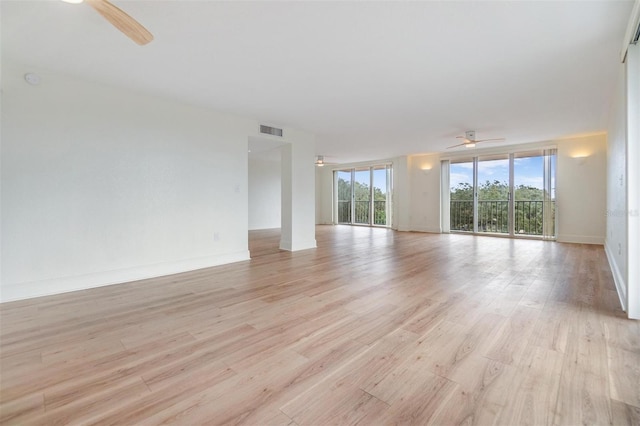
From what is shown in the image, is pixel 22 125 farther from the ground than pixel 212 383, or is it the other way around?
pixel 22 125

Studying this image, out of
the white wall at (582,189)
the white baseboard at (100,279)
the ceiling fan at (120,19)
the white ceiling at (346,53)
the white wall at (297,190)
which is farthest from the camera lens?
the white wall at (582,189)

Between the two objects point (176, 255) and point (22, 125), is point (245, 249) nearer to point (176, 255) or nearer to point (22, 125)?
point (176, 255)

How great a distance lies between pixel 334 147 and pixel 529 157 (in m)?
5.05

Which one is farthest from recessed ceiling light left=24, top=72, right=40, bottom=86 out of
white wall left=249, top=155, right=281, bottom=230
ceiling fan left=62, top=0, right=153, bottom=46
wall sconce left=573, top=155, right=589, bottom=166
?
wall sconce left=573, top=155, right=589, bottom=166

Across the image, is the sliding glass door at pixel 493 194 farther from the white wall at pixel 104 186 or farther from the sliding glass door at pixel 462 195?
the white wall at pixel 104 186

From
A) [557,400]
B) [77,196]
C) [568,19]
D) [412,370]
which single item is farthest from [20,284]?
[568,19]

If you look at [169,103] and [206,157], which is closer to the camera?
[169,103]

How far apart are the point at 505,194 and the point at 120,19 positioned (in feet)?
27.8

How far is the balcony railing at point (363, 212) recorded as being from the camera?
10302 millimetres

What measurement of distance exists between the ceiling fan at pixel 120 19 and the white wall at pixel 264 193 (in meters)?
7.28

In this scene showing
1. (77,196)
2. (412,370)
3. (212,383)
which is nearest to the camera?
(212,383)

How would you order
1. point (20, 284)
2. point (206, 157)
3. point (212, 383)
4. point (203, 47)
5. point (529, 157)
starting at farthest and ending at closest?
1. point (529, 157)
2. point (206, 157)
3. point (20, 284)
4. point (203, 47)
5. point (212, 383)

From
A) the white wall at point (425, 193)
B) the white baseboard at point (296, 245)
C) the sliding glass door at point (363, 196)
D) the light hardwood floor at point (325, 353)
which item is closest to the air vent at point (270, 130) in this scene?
the white baseboard at point (296, 245)

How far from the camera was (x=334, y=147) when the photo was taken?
748 centimetres
